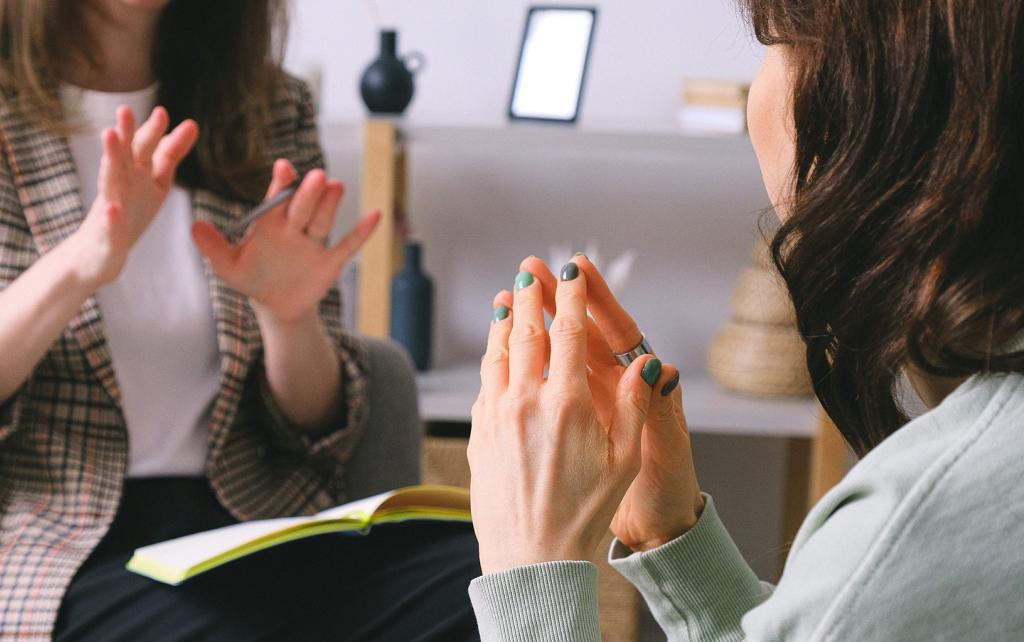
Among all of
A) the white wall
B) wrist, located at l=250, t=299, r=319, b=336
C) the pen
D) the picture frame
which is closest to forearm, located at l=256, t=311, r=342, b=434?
wrist, located at l=250, t=299, r=319, b=336

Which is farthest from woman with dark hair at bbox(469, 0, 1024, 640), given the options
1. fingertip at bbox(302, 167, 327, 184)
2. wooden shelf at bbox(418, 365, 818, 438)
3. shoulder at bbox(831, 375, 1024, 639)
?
wooden shelf at bbox(418, 365, 818, 438)

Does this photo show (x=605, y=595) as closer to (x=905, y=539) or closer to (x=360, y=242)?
(x=360, y=242)

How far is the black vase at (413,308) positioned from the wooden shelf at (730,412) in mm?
124

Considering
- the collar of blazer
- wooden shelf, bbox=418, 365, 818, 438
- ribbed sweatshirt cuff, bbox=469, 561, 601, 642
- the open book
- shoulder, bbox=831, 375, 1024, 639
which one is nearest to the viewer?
shoulder, bbox=831, 375, 1024, 639

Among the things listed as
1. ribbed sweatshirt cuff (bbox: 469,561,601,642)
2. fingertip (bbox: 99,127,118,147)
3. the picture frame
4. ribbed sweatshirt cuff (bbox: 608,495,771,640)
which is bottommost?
ribbed sweatshirt cuff (bbox: 608,495,771,640)

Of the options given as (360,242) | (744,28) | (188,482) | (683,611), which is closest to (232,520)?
(188,482)

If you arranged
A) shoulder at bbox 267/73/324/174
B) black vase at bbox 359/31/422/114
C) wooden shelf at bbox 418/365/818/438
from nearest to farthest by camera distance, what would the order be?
shoulder at bbox 267/73/324/174
wooden shelf at bbox 418/365/818/438
black vase at bbox 359/31/422/114

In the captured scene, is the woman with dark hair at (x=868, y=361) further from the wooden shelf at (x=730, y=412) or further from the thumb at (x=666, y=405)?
the wooden shelf at (x=730, y=412)

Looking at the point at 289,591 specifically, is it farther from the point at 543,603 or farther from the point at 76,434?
the point at 543,603

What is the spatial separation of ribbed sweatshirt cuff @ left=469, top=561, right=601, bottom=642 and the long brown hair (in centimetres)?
85

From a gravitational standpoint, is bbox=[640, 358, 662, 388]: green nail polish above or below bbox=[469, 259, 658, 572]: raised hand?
above

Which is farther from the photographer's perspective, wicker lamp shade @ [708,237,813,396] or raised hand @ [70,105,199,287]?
wicker lamp shade @ [708,237,813,396]

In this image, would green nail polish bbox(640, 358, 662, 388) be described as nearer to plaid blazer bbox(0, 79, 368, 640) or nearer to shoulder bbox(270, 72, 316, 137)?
plaid blazer bbox(0, 79, 368, 640)

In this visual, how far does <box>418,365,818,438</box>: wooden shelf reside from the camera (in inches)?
80.1
